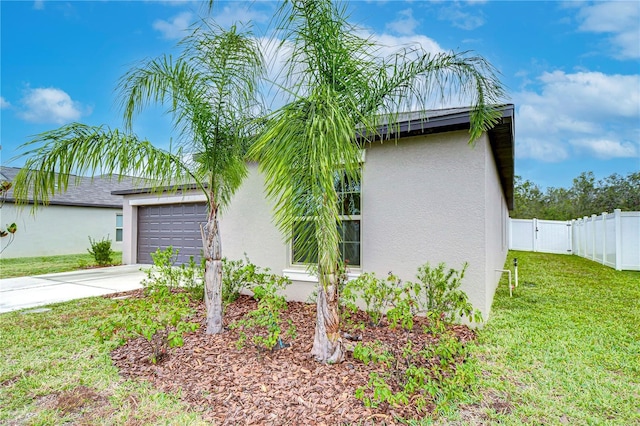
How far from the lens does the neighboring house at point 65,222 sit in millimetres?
15617

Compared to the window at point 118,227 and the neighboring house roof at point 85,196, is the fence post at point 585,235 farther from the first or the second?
the window at point 118,227

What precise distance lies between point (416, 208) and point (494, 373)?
259cm

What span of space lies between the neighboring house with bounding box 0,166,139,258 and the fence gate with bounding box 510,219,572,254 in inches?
842

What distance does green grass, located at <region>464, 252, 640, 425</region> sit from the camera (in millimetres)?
2898

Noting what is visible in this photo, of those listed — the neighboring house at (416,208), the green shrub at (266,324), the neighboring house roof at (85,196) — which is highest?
the neighboring house roof at (85,196)

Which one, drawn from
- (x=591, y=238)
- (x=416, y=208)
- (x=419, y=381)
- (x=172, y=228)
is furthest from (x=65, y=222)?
(x=591, y=238)

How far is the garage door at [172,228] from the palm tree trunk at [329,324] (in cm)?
820

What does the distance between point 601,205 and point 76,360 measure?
40736mm

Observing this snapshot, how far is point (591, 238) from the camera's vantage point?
14000 mm

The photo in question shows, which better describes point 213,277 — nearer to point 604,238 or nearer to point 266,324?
point 266,324

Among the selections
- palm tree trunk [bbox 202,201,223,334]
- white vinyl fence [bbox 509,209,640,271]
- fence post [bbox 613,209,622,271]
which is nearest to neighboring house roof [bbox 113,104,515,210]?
palm tree trunk [bbox 202,201,223,334]

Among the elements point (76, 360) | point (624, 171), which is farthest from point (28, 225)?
point (624, 171)

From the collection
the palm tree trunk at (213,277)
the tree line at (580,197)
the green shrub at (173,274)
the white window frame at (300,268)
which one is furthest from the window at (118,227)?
the tree line at (580,197)

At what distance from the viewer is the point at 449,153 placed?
5.14 metres
